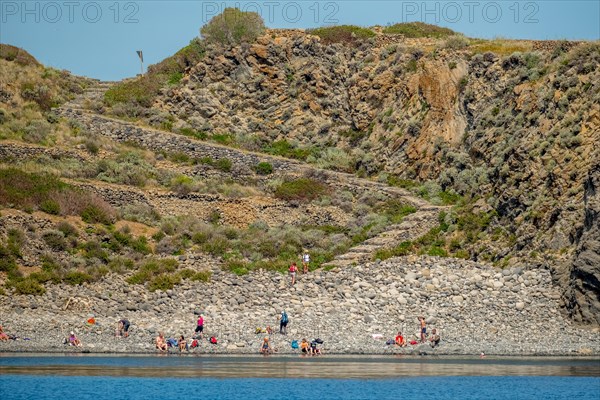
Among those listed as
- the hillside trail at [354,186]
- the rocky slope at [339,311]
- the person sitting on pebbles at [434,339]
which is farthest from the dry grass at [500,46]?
the person sitting on pebbles at [434,339]

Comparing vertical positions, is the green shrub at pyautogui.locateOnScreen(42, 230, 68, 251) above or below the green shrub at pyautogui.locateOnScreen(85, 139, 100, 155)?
below

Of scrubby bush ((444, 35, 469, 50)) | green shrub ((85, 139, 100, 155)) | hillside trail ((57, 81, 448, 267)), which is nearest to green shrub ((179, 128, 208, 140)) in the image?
hillside trail ((57, 81, 448, 267))

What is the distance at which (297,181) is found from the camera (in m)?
71.1

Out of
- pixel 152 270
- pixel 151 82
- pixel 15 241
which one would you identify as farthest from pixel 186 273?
pixel 151 82

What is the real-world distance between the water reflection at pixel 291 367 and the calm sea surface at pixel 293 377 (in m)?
0.04

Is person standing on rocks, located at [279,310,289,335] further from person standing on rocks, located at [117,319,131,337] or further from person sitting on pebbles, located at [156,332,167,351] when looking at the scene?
person standing on rocks, located at [117,319,131,337]

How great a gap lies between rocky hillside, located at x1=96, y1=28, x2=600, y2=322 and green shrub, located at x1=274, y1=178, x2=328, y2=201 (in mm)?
3905

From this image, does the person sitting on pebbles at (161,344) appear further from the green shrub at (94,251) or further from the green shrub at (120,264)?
the green shrub at (94,251)

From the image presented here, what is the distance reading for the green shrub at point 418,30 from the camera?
8588 centimetres

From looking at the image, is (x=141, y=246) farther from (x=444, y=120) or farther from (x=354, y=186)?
(x=444, y=120)

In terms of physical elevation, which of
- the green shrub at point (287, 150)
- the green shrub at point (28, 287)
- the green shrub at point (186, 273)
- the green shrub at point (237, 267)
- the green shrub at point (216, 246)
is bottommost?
the green shrub at point (28, 287)

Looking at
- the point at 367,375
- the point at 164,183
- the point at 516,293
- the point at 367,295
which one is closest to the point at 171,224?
the point at 164,183

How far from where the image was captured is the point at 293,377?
1540 inches

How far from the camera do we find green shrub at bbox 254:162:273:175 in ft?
241
